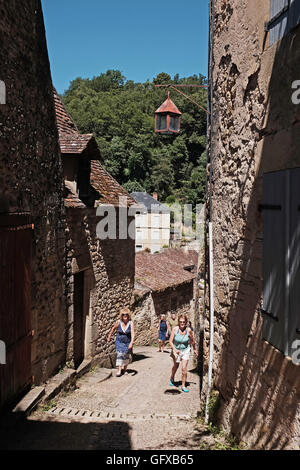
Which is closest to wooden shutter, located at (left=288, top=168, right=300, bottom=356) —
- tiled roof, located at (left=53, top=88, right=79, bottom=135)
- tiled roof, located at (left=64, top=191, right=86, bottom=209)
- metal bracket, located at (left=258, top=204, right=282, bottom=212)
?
metal bracket, located at (left=258, top=204, right=282, bottom=212)

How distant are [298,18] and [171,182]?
52.0 m

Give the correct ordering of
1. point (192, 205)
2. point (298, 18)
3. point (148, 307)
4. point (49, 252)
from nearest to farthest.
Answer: point (298, 18) → point (49, 252) → point (148, 307) → point (192, 205)

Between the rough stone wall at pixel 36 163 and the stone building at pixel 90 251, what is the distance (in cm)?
72

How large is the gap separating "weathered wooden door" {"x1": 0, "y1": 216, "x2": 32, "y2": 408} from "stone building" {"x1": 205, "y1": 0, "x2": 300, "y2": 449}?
2.50 meters

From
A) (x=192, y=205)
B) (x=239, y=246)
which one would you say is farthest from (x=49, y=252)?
(x=192, y=205)

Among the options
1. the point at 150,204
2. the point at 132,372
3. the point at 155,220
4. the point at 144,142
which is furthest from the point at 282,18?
the point at 144,142

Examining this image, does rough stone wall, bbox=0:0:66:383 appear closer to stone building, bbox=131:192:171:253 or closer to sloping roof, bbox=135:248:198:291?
sloping roof, bbox=135:248:198:291

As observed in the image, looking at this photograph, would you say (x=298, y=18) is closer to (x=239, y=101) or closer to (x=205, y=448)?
(x=239, y=101)

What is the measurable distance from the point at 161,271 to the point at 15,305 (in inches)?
592

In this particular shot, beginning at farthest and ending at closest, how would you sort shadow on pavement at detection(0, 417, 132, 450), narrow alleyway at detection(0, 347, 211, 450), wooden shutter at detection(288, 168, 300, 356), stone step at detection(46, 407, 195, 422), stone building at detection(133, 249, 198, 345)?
1. stone building at detection(133, 249, 198, 345)
2. stone step at detection(46, 407, 195, 422)
3. narrow alleyway at detection(0, 347, 211, 450)
4. shadow on pavement at detection(0, 417, 132, 450)
5. wooden shutter at detection(288, 168, 300, 356)

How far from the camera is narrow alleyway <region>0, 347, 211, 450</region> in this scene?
4.54 m

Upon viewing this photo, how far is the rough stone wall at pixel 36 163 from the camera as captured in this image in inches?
192

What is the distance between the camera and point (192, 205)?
51.8 meters
